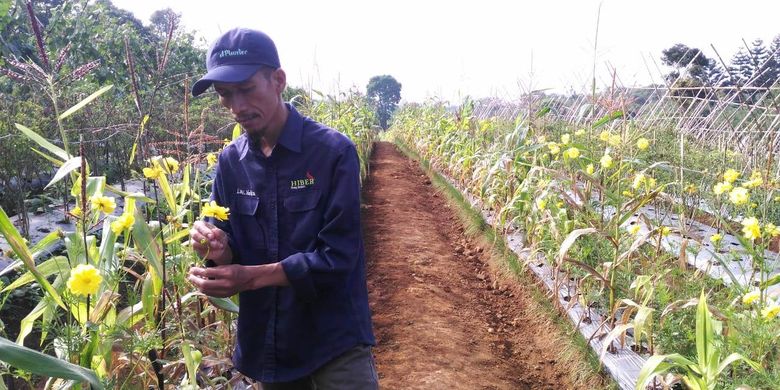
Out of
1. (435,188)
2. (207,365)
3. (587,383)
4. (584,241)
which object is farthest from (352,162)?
(435,188)

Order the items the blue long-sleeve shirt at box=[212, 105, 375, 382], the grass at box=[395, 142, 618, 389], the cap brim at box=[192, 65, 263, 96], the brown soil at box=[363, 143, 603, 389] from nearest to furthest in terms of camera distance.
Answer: the cap brim at box=[192, 65, 263, 96]
the blue long-sleeve shirt at box=[212, 105, 375, 382]
the grass at box=[395, 142, 618, 389]
the brown soil at box=[363, 143, 603, 389]

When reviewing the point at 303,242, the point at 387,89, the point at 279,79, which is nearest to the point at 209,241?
the point at 303,242

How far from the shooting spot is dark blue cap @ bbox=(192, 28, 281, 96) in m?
1.71

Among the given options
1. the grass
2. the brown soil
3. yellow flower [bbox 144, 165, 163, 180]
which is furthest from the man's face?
the grass

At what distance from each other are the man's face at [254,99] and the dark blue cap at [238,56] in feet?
0.10

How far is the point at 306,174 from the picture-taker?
184 centimetres

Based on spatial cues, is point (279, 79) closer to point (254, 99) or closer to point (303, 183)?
point (254, 99)

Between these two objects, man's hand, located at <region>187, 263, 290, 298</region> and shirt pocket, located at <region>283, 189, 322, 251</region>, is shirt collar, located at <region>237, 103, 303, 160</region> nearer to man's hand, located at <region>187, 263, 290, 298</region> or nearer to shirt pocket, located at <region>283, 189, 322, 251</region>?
shirt pocket, located at <region>283, 189, 322, 251</region>

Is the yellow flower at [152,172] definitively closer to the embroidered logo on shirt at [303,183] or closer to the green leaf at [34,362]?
the embroidered logo on shirt at [303,183]

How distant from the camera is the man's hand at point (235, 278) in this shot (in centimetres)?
164

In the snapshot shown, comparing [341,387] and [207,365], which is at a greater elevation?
[341,387]

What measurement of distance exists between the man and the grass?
175 cm

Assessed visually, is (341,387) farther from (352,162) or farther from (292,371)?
(352,162)

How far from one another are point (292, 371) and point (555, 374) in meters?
2.13
